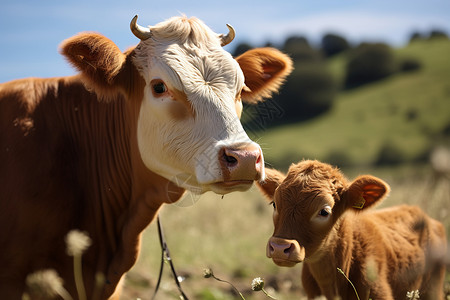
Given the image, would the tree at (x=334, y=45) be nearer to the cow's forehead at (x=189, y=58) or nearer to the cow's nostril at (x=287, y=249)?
the cow's forehead at (x=189, y=58)

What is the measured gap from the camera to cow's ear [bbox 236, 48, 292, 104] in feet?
15.7

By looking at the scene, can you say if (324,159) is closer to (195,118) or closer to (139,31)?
(139,31)

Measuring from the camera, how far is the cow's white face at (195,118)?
357cm

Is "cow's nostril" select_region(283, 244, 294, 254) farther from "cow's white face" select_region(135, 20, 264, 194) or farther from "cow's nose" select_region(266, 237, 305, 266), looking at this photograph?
"cow's white face" select_region(135, 20, 264, 194)

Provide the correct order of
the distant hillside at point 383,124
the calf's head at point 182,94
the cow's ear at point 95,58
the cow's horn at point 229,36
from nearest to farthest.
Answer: the calf's head at point 182,94 < the cow's ear at point 95,58 < the cow's horn at point 229,36 < the distant hillside at point 383,124

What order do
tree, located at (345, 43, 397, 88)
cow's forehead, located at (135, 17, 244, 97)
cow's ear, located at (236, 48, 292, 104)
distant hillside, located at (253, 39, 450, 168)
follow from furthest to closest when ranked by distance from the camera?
tree, located at (345, 43, 397, 88) → distant hillside, located at (253, 39, 450, 168) → cow's ear, located at (236, 48, 292, 104) → cow's forehead, located at (135, 17, 244, 97)

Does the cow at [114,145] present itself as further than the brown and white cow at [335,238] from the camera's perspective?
No

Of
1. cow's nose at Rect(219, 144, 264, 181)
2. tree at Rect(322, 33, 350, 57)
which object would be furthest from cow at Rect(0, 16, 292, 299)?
tree at Rect(322, 33, 350, 57)

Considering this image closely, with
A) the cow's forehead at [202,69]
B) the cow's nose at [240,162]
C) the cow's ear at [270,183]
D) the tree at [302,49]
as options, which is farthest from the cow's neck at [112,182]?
the tree at [302,49]

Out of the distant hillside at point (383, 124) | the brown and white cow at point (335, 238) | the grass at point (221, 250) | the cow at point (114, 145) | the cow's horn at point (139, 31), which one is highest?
the cow's horn at point (139, 31)

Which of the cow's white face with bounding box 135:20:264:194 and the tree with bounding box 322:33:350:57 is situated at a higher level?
the cow's white face with bounding box 135:20:264:194

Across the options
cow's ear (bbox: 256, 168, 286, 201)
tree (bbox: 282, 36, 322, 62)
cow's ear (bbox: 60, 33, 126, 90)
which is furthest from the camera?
tree (bbox: 282, 36, 322, 62)

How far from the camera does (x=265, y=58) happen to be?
4863mm

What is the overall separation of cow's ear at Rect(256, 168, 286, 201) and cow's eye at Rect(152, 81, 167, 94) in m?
1.19
